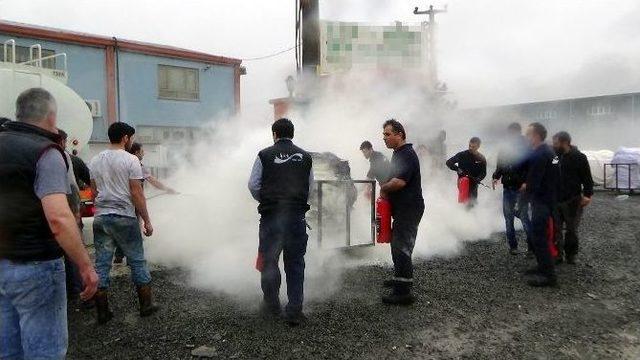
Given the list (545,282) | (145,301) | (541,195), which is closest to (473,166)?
(541,195)

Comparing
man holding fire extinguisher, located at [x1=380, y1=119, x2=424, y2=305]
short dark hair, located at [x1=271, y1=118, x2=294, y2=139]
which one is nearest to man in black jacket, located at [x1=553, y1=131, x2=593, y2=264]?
man holding fire extinguisher, located at [x1=380, y1=119, x2=424, y2=305]

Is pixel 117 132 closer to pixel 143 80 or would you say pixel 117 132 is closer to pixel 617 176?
pixel 143 80

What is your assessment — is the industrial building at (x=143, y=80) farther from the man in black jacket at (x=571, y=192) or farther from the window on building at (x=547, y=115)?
the window on building at (x=547, y=115)

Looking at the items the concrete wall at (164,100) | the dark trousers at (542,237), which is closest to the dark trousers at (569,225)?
the dark trousers at (542,237)

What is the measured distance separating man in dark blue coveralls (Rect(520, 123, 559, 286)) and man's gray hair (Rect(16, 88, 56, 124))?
185 inches

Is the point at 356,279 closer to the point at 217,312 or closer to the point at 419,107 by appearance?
the point at 217,312

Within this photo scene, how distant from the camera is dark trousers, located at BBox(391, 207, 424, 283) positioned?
4.17 metres

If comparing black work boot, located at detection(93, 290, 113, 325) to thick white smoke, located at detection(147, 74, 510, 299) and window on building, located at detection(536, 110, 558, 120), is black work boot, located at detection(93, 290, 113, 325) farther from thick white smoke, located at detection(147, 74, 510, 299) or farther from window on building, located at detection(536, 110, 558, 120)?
window on building, located at detection(536, 110, 558, 120)

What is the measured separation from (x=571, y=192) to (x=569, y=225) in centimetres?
46

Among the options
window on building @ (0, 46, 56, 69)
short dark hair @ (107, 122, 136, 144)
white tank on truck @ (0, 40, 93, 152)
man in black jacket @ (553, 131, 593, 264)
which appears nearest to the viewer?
short dark hair @ (107, 122, 136, 144)

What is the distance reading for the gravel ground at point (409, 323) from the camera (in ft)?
10.5

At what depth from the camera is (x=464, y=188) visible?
24.7 ft

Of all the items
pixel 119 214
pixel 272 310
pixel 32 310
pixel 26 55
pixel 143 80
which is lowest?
pixel 272 310

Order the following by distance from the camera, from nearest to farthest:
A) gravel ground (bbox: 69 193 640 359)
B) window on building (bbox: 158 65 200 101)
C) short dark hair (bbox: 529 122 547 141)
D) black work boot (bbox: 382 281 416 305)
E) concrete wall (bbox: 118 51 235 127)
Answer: gravel ground (bbox: 69 193 640 359), black work boot (bbox: 382 281 416 305), short dark hair (bbox: 529 122 547 141), concrete wall (bbox: 118 51 235 127), window on building (bbox: 158 65 200 101)
